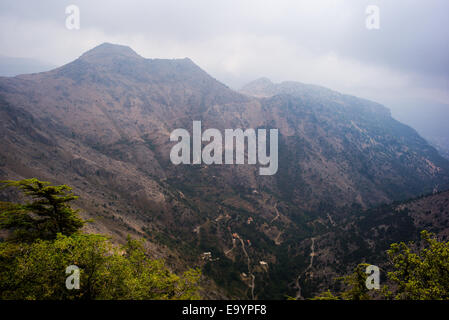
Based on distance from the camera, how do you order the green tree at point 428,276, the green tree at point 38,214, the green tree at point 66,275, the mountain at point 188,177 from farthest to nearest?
the mountain at point 188,177, the green tree at point 38,214, the green tree at point 428,276, the green tree at point 66,275

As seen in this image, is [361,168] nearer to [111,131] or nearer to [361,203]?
[361,203]

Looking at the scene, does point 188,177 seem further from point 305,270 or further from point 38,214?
point 38,214

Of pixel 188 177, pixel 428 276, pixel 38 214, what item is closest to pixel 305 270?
pixel 428 276

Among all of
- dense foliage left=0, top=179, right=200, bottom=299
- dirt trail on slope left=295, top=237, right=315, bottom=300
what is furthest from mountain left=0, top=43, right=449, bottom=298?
dense foliage left=0, top=179, right=200, bottom=299

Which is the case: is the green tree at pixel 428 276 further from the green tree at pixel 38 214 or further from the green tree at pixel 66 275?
the green tree at pixel 38 214

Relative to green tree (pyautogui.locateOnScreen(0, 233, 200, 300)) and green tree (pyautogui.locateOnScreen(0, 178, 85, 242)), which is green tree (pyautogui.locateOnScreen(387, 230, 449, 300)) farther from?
green tree (pyautogui.locateOnScreen(0, 178, 85, 242))

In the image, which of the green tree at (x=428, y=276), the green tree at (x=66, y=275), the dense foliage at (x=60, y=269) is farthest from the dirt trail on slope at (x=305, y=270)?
the green tree at (x=66, y=275)

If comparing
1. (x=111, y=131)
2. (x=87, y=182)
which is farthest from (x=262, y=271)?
(x=111, y=131)
